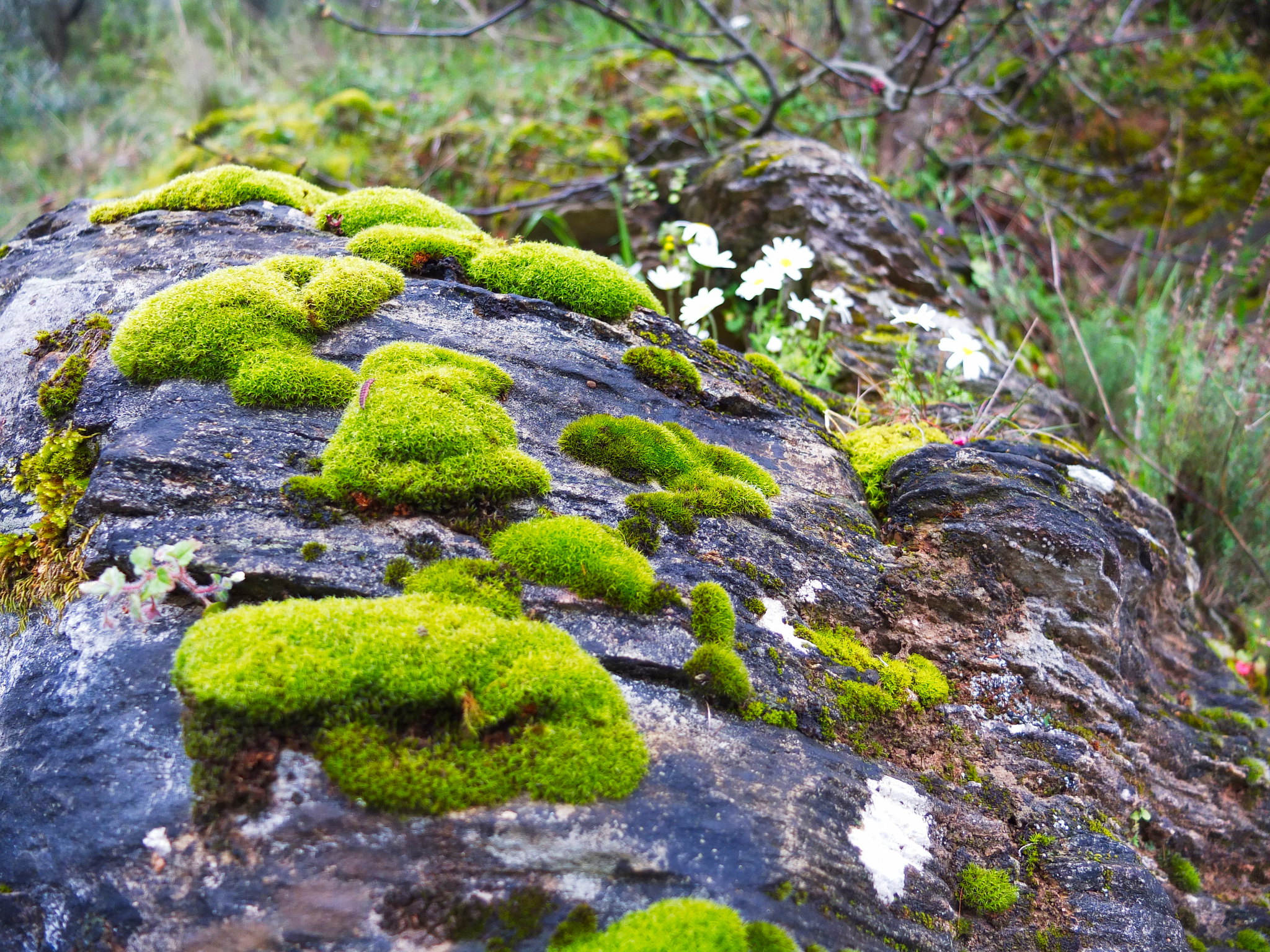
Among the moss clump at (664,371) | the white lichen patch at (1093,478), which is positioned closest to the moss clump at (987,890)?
the white lichen patch at (1093,478)

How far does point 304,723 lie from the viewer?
1.87 metres

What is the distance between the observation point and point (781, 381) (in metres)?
3.94

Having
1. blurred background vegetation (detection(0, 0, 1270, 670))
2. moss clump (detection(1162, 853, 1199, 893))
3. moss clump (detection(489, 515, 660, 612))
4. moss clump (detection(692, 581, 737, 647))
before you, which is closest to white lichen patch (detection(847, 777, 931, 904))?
moss clump (detection(692, 581, 737, 647))

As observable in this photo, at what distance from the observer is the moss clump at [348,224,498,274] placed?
3477 millimetres

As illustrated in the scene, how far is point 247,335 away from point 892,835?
9.31ft

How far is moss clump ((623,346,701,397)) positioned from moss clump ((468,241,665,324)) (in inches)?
11.6

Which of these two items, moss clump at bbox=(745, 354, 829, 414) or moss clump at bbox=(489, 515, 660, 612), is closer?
moss clump at bbox=(489, 515, 660, 612)

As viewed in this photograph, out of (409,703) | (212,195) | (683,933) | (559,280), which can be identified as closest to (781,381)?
(559,280)

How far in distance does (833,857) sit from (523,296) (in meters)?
2.61

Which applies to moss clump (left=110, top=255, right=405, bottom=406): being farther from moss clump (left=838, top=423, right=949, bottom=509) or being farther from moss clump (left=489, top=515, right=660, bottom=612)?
moss clump (left=838, top=423, right=949, bottom=509)

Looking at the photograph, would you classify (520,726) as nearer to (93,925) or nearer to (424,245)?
(93,925)

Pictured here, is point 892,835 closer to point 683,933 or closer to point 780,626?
point 780,626

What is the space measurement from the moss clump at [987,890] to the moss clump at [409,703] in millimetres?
1170

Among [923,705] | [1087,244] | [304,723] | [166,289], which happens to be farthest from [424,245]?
[1087,244]
